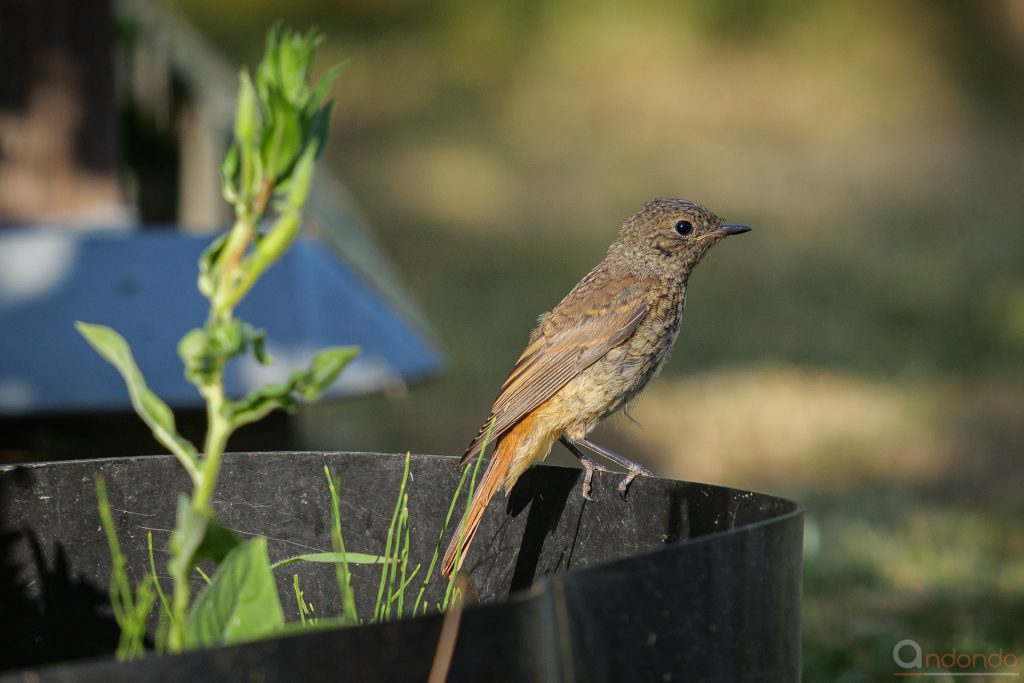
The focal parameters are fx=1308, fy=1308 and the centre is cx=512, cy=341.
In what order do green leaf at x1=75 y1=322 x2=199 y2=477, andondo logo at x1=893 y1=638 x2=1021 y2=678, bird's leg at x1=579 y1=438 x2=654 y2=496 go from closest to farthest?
1. green leaf at x1=75 y1=322 x2=199 y2=477
2. bird's leg at x1=579 y1=438 x2=654 y2=496
3. andondo logo at x1=893 y1=638 x2=1021 y2=678

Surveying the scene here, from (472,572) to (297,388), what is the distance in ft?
2.59

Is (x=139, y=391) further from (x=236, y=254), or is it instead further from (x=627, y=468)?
(x=627, y=468)

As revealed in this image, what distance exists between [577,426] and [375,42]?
38.9ft

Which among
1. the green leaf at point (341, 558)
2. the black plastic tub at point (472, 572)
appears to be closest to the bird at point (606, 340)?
the black plastic tub at point (472, 572)

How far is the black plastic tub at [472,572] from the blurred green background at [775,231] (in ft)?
7.47

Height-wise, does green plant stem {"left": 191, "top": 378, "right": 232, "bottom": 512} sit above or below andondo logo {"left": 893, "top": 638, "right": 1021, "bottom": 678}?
above

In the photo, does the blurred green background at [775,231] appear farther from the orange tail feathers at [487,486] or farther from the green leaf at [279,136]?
the green leaf at [279,136]

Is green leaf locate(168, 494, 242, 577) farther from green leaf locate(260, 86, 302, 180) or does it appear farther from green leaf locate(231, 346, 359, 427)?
green leaf locate(260, 86, 302, 180)

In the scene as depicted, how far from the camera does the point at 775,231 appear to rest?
11234 mm

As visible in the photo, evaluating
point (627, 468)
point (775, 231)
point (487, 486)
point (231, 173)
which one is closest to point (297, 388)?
point (231, 173)

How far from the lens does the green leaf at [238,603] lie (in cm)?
154

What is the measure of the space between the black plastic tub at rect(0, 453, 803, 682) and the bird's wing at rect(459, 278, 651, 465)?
0.86m

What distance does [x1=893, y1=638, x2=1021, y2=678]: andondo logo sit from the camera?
3.96 meters

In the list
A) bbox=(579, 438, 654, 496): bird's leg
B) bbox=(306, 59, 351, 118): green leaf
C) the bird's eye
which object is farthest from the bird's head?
bbox=(306, 59, 351, 118): green leaf
